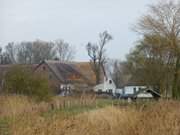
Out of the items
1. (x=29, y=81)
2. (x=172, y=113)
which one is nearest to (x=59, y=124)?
(x=172, y=113)

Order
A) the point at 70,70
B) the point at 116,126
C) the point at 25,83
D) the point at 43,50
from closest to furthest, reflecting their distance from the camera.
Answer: the point at 116,126
the point at 25,83
the point at 70,70
the point at 43,50

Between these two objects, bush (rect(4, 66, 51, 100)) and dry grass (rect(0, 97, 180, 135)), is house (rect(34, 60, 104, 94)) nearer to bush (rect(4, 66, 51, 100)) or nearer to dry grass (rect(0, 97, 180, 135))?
bush (rect(4, 66, 51, 100))

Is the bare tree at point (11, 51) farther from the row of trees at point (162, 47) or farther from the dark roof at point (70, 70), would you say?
the row of trees at point (162, 47)

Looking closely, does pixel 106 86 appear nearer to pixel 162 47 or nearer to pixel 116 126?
pixel 162 47

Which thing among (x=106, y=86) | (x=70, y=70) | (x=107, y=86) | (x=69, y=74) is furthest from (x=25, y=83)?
(x=107, y=86)

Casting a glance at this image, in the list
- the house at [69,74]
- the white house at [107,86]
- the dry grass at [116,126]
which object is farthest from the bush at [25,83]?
the white house at [107,86]

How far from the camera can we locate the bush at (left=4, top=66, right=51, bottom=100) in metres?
27.9

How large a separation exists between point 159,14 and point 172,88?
9.14 metres

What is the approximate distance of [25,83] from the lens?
2831cm

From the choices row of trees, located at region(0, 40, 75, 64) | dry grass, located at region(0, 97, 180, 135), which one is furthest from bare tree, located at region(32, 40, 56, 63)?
dry grass, located at region(0, 97, 180, 135)

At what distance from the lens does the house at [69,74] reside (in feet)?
232

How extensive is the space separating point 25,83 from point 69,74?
46.1 metres

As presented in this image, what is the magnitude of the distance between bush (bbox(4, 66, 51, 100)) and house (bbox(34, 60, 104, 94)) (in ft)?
125

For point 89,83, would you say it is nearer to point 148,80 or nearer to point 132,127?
point 148,80
